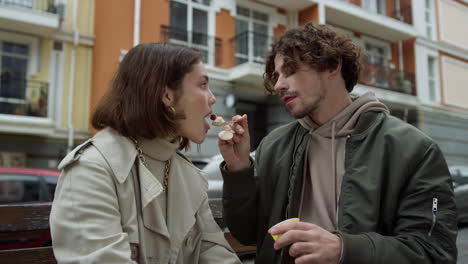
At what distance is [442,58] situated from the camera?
1933cm

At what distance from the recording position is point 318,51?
2217 mm

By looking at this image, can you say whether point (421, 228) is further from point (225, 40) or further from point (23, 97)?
point (225, 40)

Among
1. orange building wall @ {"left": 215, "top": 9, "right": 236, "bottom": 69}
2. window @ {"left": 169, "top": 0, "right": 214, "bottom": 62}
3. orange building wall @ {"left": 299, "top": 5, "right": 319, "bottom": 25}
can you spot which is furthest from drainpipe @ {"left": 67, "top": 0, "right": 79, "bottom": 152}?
orange building wall @ {"left": 299, "top": 5, "right": 319, "bottom": 25}

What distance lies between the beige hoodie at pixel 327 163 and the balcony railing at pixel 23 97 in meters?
10.9

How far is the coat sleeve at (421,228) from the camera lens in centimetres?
162

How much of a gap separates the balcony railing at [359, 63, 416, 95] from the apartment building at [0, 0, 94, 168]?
10645mm

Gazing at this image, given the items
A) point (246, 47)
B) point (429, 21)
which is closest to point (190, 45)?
point (246, 47)

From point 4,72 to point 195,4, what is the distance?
6169 mm

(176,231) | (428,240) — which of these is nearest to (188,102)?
(176,231)

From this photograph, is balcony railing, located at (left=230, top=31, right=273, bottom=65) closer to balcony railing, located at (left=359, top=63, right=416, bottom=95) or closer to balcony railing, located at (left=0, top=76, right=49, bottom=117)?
balcony railing, located at (left=359, top=63, right=416, bottom=95)

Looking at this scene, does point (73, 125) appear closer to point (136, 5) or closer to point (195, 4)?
point (136, 5)

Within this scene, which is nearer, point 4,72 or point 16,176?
point 16,176

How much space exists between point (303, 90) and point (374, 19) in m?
15.6

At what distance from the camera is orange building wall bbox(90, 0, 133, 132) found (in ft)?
39.5
